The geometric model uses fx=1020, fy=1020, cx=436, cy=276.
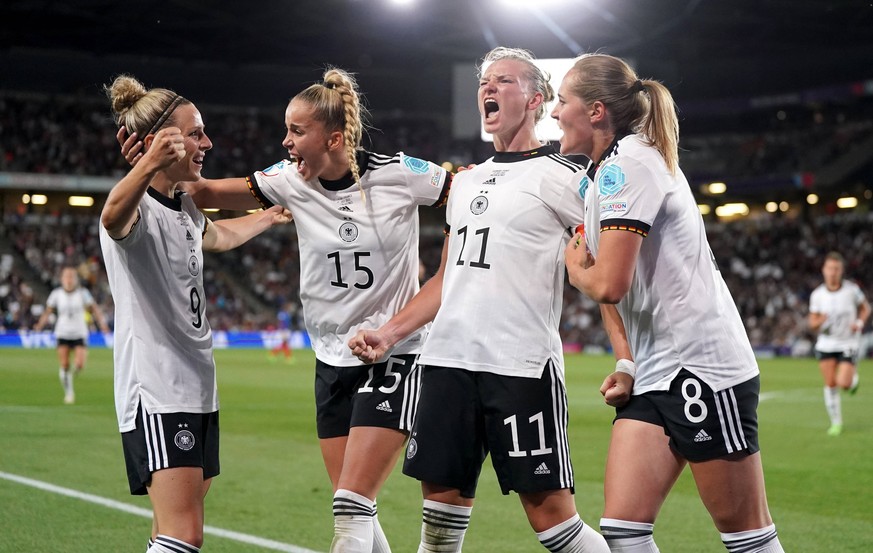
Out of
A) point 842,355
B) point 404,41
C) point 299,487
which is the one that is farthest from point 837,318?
point 404,41

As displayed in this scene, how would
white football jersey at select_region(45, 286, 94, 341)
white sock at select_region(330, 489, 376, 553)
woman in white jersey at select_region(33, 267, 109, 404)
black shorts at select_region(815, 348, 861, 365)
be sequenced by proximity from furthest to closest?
white football jersey at select_region(45, 286, 94, 341)
woman in white jersey at select_region(33, 267, 109, 404)
black shorts at select_region(815, 348, 861, 365)
white sock at select_region(330, 489, 376, 553)

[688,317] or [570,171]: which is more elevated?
[570,171]

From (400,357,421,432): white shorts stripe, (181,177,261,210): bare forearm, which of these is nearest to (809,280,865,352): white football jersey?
(400,357,421,432): white shorts stripe

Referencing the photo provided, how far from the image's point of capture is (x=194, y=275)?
Answer: 162 inches

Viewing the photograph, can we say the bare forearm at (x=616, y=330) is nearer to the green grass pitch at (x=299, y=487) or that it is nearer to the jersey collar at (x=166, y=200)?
the jersey collar at (x=166, y=200)

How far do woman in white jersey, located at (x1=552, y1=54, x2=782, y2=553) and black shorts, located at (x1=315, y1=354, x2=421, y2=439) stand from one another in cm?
105

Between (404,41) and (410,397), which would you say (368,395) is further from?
(404,41)

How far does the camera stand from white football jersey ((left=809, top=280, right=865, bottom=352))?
1410 cm

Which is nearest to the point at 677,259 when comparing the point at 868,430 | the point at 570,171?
the point at 570,171

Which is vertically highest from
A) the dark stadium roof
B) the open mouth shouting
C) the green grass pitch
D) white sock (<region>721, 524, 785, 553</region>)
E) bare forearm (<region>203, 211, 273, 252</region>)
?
the dark stadium roof

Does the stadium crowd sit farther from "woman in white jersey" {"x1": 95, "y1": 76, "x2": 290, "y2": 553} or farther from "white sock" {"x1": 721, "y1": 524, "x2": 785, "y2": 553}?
"woman in white jersey" {"x1": 95, "y1": 76, "x2": 290, "y2": 553}

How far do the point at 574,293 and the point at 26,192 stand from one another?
25185 millimetres

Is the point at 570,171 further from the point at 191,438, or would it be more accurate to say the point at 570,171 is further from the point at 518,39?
the point at 518,39

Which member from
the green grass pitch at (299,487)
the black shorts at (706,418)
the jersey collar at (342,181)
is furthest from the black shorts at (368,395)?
the green grass pitch at (299,487)
